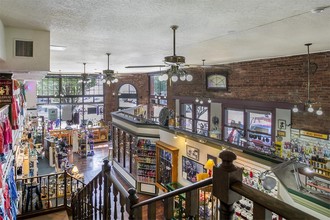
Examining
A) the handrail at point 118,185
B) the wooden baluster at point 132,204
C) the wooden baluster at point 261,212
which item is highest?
the wooden baluster at point 261,212

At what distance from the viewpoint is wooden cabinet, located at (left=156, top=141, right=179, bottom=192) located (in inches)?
300

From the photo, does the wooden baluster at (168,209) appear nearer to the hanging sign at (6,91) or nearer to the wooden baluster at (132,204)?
the wooden baluster at (132,204)

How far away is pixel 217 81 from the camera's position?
981cm

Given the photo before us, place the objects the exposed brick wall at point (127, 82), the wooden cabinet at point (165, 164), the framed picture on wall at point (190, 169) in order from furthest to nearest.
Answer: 1. the exposed brick wall at point (127, 82)
2. the wooden cabinet at point (165, 164)
3. the framed picture on wall at point (190, 169)

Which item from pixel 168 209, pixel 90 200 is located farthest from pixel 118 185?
pixel 90 200

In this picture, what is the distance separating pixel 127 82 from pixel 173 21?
13.1 meters

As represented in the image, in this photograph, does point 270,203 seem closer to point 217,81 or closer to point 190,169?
point 190,169

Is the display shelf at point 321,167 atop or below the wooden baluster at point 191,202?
below

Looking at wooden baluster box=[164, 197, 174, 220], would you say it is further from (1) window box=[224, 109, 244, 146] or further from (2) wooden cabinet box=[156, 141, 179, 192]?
(1) window box=[224, 109, 244, 146]

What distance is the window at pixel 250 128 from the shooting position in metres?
7.82

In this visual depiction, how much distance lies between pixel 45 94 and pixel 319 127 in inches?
Answer: 605

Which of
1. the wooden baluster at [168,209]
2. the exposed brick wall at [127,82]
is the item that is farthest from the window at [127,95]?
the wooden baluster at [168,209]

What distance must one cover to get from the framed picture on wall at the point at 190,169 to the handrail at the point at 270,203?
5.59 m

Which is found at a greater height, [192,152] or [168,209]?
[168,209]
